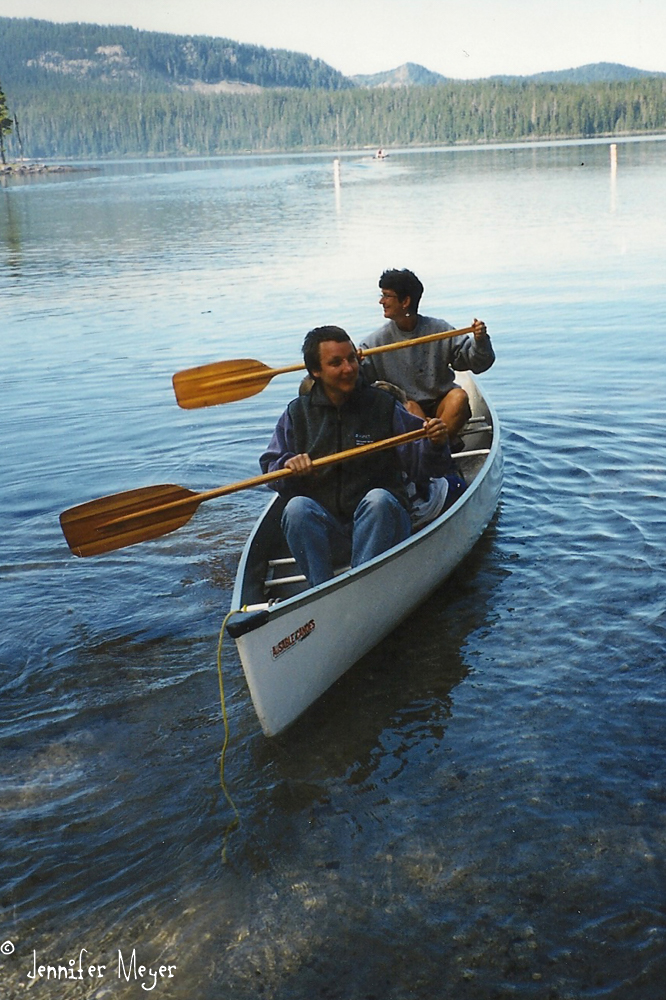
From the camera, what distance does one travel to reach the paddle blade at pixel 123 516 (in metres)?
5.74

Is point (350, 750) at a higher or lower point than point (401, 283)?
lower

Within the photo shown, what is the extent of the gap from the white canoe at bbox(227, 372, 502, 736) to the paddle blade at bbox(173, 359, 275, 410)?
1.21m

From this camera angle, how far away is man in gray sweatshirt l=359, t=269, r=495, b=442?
742 centimetres

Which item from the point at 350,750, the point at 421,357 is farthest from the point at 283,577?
the point at 421,357

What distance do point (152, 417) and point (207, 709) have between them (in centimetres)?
687

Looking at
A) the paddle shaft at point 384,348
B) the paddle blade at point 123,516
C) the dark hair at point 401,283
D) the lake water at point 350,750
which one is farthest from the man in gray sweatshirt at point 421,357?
the paddle blade at point 123,516

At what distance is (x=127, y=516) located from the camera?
579cm

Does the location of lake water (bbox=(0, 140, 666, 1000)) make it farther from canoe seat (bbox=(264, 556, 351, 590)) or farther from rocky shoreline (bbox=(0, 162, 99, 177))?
rocky shoreline (bbox=(0, 162, 99, 177))

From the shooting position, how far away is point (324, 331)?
216 inches

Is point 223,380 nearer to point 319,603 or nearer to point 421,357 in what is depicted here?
point 421,357

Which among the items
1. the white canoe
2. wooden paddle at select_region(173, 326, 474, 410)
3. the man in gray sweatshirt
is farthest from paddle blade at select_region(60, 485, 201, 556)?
the man in gray sweatshirt

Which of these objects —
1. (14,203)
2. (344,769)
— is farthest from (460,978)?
(14,203)

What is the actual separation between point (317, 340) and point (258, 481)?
2.81 feet

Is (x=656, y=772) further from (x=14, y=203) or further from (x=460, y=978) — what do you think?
(x=14, y=203)
